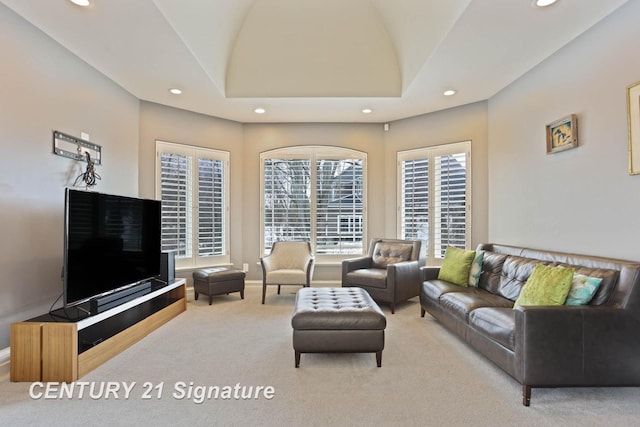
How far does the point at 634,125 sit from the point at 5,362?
537 centimetres

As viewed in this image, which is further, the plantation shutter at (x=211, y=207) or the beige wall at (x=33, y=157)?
the plantation shutter at (x=211, y=207)

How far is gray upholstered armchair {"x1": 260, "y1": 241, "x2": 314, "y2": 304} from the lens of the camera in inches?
180

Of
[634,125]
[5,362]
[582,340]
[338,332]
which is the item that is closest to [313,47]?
[634,125]

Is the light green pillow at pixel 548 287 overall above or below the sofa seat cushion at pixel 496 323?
above

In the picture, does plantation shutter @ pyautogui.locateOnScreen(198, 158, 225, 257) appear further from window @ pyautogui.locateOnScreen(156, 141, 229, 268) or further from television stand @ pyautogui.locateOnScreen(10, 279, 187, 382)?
television stand @ pyautogui.locateOnScreen(10, 279, 187, 382)

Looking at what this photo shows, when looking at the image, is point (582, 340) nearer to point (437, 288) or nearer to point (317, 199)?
point (437, 288)

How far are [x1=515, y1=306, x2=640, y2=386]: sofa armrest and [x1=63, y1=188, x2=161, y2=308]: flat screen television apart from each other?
3416mm

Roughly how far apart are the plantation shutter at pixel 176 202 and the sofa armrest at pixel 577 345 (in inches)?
178

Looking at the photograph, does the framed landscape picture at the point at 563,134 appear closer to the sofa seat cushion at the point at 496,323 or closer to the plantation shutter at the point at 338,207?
the sofa seat cushion at the point at 496,323

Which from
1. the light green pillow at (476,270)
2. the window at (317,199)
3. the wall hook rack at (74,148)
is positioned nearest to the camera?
the wall hook rack at (74,148)

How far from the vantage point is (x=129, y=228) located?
11.1 ft

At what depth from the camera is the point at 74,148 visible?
11.2 feet

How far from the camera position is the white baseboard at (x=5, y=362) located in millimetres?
2477

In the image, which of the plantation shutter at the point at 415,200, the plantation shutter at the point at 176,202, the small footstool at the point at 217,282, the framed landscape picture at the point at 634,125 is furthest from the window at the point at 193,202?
the framed landscape picture at the point at 634,125
